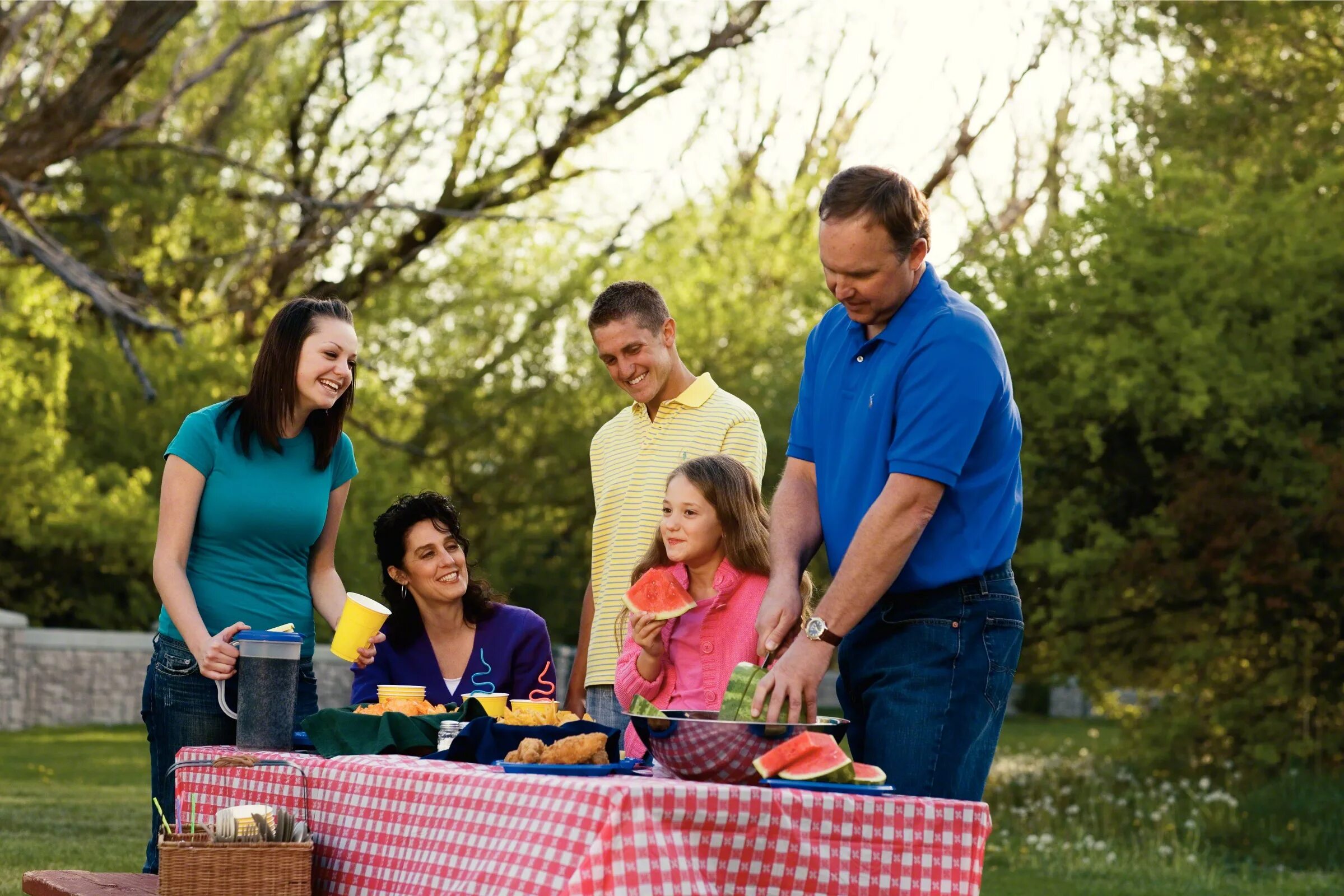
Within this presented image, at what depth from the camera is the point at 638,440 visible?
5.28 metres

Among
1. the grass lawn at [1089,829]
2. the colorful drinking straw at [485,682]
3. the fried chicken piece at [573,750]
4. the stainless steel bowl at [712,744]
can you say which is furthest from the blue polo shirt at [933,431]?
the grass lawn at [1089,829]

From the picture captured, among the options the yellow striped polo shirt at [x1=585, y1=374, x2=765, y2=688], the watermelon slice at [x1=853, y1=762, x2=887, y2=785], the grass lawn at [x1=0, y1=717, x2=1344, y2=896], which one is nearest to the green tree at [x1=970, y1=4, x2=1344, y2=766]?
the grass lawn at [x1=0, y1=717, x2=1344, y2=896]

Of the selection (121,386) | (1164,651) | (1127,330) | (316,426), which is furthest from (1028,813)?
(121,386)

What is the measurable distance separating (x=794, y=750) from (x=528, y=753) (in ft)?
1.77

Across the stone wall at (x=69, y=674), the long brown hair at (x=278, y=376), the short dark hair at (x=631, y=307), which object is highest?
the short dark hair at (x=631, y=307)

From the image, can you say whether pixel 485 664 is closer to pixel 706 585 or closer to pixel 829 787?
pixel 706 585

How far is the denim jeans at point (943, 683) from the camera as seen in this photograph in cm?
334

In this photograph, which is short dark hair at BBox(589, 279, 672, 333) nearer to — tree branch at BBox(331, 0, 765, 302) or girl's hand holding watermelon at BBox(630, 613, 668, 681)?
girl's hand holding watermelon at BBox(630, 613, 668, 681)

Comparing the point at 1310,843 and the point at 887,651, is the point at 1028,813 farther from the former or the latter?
the point at 887,651

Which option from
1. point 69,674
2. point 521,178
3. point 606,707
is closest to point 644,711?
point 606,707

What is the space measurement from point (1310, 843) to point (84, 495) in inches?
513

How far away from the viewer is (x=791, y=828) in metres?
2.84

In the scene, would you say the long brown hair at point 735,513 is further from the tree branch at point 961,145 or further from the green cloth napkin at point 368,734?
the tree branch at point 961,145

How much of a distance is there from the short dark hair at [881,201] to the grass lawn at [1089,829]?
5431 mm
